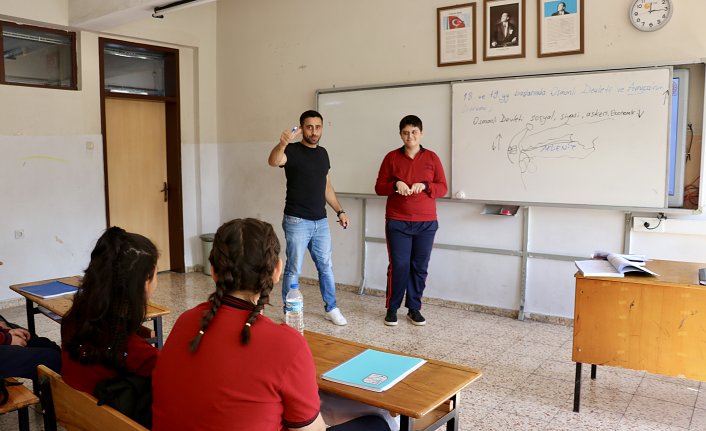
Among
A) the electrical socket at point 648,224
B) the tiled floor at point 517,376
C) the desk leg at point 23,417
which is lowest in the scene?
the tiled floor at point 517,376

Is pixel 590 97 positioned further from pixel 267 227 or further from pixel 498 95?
pixel 267 227

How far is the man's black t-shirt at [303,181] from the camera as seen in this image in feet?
14.2

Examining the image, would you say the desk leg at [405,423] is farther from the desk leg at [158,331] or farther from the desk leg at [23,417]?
the desk leg at [158,331]

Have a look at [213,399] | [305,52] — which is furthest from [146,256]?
[305,52]

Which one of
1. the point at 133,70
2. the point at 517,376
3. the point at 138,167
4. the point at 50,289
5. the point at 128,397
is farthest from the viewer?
the point at 138,167

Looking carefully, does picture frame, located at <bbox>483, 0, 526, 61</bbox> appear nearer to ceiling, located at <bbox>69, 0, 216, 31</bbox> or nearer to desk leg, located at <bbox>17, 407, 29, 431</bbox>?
ceiling, located at <bbox>69, 0, 216, 31</bbox>

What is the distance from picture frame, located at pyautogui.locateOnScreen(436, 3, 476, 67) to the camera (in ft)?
15.5

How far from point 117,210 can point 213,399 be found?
5.28 m

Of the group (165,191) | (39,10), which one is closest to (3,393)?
(39,10)

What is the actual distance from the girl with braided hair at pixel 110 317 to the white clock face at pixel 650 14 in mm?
3719

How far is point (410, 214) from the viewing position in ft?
14.3

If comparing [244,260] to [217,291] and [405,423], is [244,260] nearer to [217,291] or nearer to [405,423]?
[217,291]

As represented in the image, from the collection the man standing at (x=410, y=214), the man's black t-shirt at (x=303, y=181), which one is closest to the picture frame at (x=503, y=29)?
the man standing at (x=410, y=214)

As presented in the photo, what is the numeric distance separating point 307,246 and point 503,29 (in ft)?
7.42
